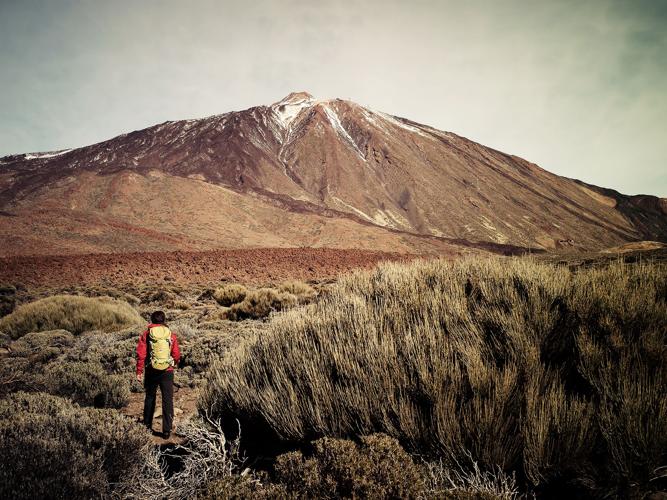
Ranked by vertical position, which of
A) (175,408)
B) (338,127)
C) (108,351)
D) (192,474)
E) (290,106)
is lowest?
(175,408)

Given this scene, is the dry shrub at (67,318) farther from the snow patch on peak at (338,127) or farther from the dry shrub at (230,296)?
the snow patch on peak at (338,127)

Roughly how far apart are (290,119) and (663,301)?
132 m

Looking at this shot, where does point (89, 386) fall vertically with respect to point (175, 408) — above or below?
above

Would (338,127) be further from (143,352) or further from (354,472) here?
(354,472)

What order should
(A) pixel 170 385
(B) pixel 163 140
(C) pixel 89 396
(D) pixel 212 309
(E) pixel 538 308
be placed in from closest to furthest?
(E) pixel 538 308, (A) pixel 170 385, (C) pixel 89 396, (D) pixel 212 309, (B) pixel 163 140

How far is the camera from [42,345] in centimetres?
946

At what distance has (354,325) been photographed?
373 cm

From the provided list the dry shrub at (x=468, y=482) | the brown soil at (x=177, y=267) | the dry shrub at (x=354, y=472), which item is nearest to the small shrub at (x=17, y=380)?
the dry shrub at (x=354, y=472)

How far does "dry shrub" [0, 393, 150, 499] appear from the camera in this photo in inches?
113

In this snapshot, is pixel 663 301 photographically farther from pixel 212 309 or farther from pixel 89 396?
pixel 212 309

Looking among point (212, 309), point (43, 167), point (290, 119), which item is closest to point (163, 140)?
point (43, 167)

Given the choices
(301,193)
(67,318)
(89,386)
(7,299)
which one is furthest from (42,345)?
(301,193)

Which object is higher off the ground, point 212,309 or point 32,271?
point 32,271

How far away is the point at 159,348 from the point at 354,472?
4036 millimetres
